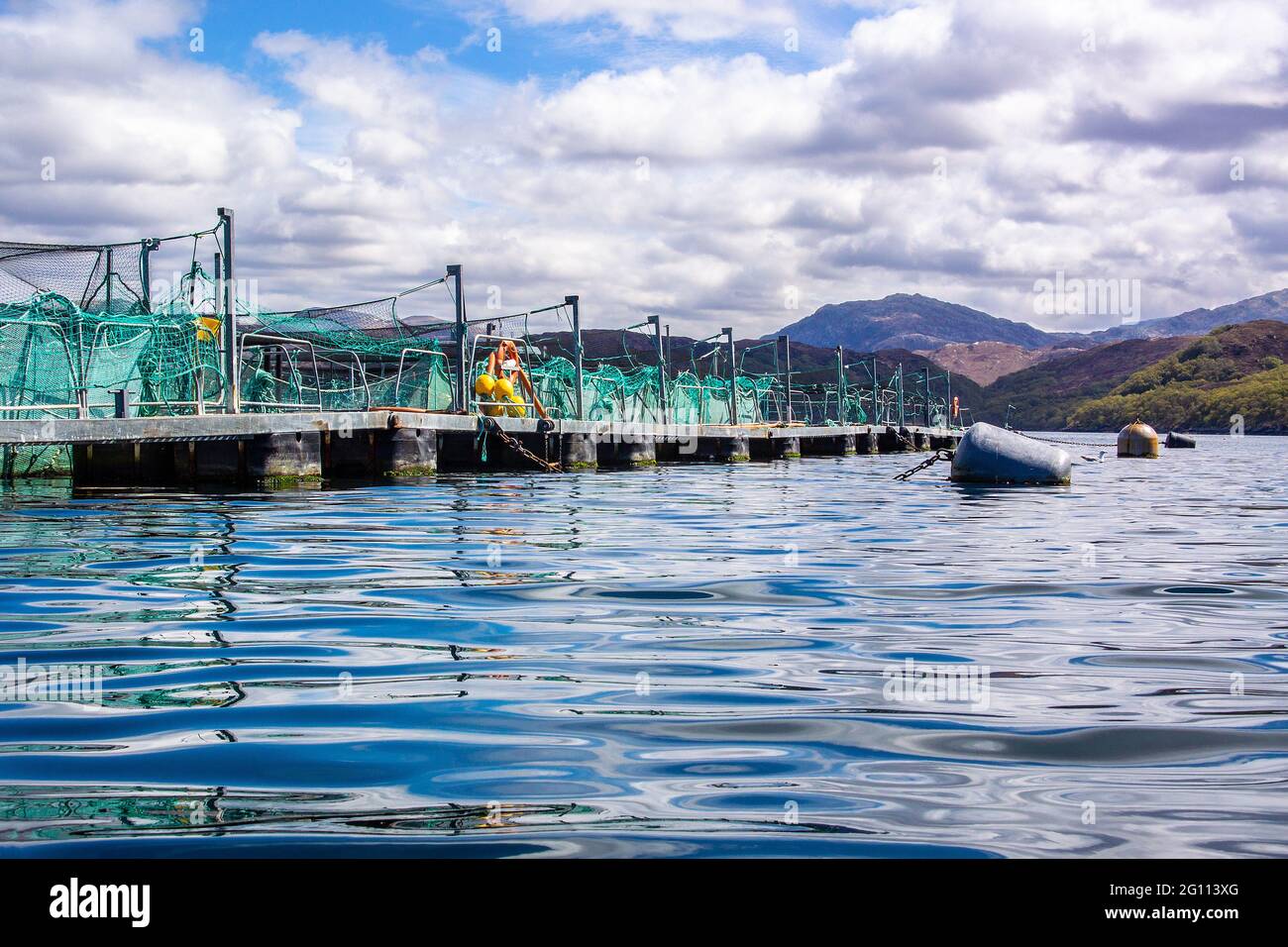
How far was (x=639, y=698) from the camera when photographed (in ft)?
14.6

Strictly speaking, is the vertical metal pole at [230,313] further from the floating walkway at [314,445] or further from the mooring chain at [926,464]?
the mooring chain at [926,464]

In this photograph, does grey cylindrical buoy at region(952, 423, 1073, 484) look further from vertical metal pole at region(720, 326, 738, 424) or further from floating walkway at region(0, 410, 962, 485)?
vertical metal pole at region(720, 326, 738, 424)

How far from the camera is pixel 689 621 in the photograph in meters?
6.18

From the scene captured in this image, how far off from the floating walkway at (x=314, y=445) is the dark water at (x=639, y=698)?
5.26 meters

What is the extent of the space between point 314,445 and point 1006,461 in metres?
11.5

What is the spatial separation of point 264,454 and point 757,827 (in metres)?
15.2

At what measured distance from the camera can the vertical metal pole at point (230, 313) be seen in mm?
16016

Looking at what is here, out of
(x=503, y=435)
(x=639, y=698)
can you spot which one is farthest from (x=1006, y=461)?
(x=639, y=698)

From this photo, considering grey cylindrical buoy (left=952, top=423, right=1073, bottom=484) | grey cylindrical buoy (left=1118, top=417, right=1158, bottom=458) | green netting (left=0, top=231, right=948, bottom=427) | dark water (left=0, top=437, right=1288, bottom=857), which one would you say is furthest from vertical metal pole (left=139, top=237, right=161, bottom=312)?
grey cylindrical buoy (left=1118, top=417, right=1158, bottom=458)

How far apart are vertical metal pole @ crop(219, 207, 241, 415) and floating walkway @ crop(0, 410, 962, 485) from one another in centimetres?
53

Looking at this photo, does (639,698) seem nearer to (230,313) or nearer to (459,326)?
(230,313)

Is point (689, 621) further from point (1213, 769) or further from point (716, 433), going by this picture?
point (716, 433)

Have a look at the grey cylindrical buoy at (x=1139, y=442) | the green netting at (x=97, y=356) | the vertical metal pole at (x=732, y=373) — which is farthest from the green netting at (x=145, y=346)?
the grey cylindrical buoy at (x=1139, y=442)
